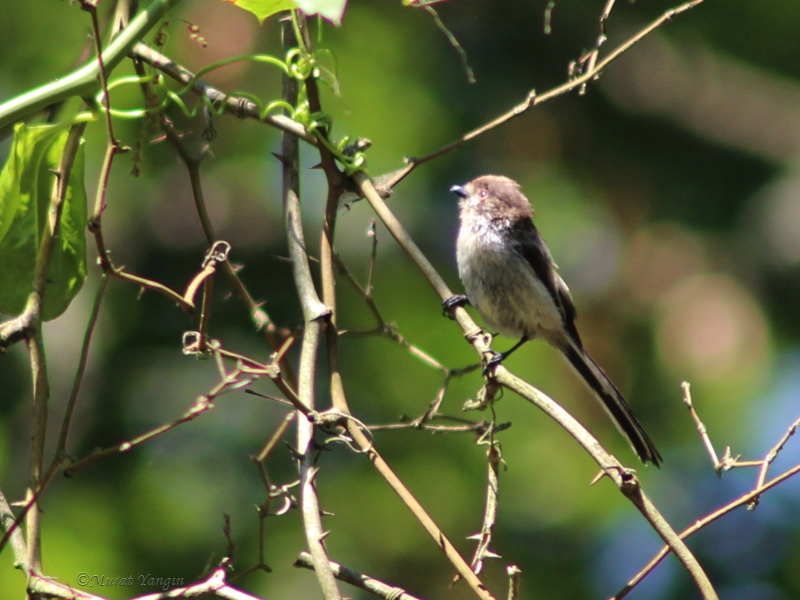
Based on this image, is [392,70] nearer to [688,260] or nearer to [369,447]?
[688,260]

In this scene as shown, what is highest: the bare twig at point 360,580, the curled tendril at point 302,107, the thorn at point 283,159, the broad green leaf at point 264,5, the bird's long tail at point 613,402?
the broad green leaf at point 264,5

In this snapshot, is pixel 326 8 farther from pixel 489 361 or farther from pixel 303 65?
pixel 489 361

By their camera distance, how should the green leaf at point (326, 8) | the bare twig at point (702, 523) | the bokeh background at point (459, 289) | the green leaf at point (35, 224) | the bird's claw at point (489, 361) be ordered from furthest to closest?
1. the bokeh background at point (459, 289)
2. the bird's claw at point (489, 361)
3. the green leaf at point (35, 224)
4. the bare twig at point (702, 523)
5. the green leaf at point (326, 8)

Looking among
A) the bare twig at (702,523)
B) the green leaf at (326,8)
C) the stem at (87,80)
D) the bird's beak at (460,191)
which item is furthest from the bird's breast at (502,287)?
the green leaf at (326,8)

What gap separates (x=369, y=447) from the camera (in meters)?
1.77

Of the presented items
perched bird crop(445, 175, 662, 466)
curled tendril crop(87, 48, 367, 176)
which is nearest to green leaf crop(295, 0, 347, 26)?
curled tendril crop(87, 48, 367, 176)

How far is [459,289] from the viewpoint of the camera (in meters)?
4.76

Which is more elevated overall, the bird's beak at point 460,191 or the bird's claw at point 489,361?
the bird's beak at point 460,191

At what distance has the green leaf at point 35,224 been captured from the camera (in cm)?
185

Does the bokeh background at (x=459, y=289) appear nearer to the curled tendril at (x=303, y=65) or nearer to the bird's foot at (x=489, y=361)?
the curled tendril at (x=303, y=65)

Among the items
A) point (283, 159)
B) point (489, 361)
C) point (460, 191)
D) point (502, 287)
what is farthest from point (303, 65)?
point (502, 287)

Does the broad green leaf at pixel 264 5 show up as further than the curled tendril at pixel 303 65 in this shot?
No

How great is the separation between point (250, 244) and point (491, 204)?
175cm

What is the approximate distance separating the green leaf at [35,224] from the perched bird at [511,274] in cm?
210
